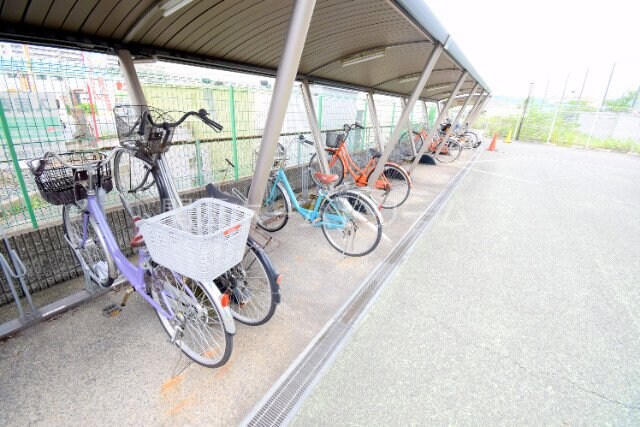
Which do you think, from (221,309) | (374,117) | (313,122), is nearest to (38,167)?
(221,309)

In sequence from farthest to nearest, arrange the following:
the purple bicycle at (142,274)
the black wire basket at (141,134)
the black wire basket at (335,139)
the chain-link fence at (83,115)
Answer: the black wire basket at (335,139) → the chain-link fence at (83,115) → the black wire basket at (141,134) → the purple bicycle at (142,274)

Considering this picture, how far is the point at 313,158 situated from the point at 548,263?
3964 mm

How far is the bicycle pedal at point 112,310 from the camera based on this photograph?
7.28 feet

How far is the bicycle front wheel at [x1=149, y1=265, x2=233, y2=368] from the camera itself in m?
1.73

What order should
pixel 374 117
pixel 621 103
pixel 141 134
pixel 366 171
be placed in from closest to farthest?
pixel 141 134
pixel 366 171
pixel 374 117
pixel 621 103

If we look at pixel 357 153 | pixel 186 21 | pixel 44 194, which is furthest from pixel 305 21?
pixel 357 153

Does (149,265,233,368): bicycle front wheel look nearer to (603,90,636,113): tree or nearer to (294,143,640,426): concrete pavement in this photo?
(294,143,640,426): concrete pavement

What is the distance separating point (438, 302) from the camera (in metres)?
2.58

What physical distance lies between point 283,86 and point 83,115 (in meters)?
2.41

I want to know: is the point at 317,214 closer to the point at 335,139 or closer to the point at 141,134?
the point at 335,139

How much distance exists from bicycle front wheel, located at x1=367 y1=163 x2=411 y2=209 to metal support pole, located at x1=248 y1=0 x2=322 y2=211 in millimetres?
2538

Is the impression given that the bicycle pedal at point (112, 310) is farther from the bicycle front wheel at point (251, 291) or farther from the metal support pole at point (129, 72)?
the metal support pole at point (129, 72)

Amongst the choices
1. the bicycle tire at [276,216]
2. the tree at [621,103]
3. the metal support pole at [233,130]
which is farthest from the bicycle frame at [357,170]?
the tree at [621,103]

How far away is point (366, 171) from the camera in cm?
505
